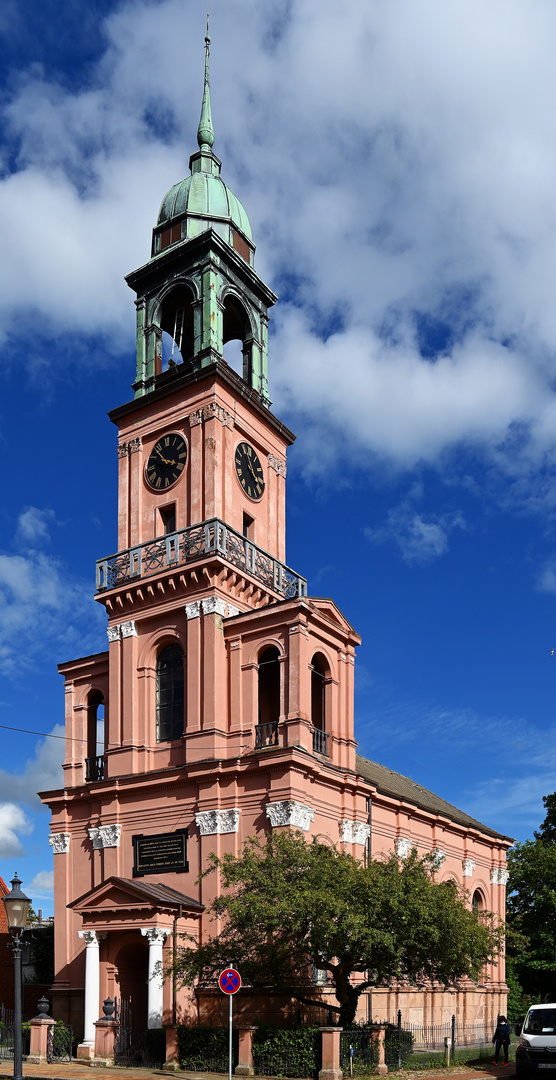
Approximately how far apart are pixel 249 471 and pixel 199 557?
588 cm

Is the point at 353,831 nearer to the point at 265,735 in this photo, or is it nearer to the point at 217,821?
the point at 265,735

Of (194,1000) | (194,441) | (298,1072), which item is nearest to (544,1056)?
(298,1072)

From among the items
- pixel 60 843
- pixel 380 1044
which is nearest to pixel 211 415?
pixel 60 843

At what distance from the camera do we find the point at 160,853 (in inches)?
1336

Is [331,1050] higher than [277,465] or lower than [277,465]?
lower

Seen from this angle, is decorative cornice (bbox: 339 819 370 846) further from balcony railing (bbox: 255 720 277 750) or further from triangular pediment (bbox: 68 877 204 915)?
triangular pediment (bbox: 68 877 204 915)

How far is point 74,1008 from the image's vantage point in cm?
3434

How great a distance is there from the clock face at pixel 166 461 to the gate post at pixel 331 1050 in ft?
66.8

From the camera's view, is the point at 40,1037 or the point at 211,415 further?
the point at 211,415

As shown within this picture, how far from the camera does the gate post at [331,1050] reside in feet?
82.5

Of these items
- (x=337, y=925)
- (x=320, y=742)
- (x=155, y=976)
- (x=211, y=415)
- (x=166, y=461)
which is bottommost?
(x=155, y=976)

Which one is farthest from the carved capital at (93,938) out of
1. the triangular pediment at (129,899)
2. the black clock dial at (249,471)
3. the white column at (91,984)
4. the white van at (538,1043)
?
the black clock dial at (249,471)

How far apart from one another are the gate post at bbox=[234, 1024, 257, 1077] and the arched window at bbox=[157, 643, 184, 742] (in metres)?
11.4

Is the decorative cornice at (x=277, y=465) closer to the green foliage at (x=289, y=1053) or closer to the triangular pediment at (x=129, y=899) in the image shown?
the triangular pediment at (x=129, y=899)
